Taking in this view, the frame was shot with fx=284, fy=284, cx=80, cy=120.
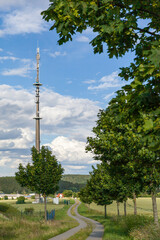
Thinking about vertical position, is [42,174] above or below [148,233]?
above

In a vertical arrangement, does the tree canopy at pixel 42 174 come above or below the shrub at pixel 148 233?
above

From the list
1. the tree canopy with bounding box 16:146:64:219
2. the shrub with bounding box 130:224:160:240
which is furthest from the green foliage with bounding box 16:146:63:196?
the shrub with bounding box 130:224:160:240

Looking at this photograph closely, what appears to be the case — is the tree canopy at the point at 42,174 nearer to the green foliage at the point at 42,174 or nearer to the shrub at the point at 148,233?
the green foliage at the point at 42,174

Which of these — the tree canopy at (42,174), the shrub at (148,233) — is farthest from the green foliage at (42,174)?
the shrub at (148,233)

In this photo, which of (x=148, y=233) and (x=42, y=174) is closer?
(x=148, y=233)

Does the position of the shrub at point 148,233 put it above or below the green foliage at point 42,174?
below

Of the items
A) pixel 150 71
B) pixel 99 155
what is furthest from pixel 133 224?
pixel 150 71

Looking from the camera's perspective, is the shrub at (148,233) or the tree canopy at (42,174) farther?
the tree canopy at (42,174)

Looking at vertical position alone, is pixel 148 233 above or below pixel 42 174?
below

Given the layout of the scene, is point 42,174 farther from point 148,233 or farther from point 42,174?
point 148,233

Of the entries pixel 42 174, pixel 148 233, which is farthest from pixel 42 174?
pixel 148 233

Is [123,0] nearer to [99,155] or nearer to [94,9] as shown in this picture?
[94,9]

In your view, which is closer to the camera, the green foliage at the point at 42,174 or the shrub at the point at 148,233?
the shrub at the point at 148,233

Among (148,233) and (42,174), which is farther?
(42,174)
